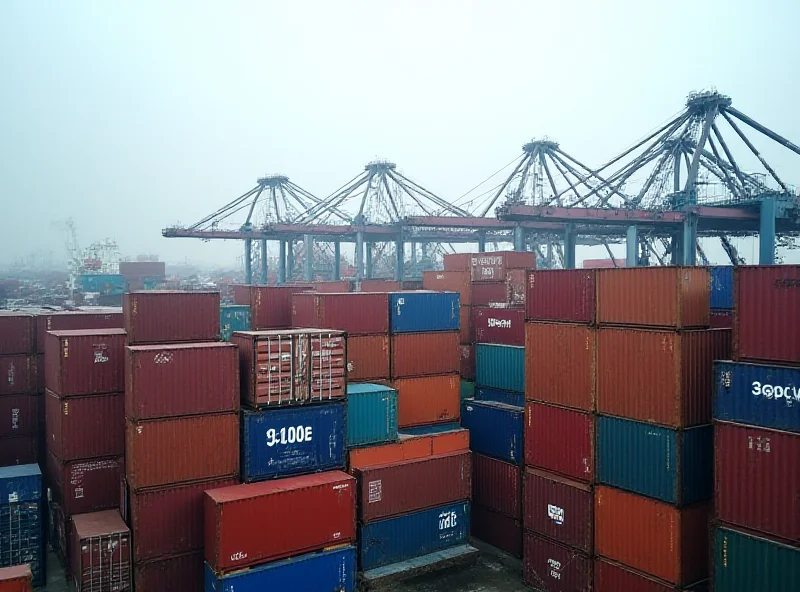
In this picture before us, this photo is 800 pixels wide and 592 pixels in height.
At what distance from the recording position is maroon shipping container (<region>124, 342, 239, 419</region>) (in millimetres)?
16391

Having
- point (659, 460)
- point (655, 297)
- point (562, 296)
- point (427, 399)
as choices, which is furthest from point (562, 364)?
point (427, 399)

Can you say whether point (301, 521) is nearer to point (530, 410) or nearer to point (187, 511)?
point (187, 511)

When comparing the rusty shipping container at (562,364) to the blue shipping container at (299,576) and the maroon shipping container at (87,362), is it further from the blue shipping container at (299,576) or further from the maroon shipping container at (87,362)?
the maroon shipping container at (87,362)

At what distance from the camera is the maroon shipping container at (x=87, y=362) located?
62.9ft

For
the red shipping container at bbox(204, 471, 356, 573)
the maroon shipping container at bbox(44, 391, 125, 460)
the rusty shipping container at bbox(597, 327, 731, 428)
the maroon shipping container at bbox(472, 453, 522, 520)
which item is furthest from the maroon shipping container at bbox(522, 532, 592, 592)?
the maroon shipping container at bbox(44, 391, 125, 460)

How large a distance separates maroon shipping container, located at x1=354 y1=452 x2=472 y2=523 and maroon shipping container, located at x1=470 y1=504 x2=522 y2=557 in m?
1.68

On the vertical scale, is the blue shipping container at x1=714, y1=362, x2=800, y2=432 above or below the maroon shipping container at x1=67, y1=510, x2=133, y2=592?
above

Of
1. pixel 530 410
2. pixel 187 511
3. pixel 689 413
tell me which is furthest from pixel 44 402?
pixel 689 413

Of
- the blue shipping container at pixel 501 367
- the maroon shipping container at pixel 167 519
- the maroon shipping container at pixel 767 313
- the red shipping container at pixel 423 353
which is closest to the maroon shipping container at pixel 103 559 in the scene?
the maroon shipping container at pixel 167 519

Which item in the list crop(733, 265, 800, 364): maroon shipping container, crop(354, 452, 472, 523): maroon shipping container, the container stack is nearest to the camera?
the container stack

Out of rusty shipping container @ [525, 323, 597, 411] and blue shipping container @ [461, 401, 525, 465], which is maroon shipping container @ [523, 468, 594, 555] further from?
rusty shipping container @ [525, 323, 597, 411]

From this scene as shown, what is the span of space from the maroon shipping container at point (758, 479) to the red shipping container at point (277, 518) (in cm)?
978

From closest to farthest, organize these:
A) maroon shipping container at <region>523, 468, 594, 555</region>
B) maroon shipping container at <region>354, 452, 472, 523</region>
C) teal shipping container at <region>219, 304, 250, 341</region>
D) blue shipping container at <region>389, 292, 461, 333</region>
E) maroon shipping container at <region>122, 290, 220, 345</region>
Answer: maroon shipping container at <region>523, 468, 594, 555</region> < maroon shipping container at <region>122, 290, 220, 345</region> < maroon shipping container at <region>354, 452, 472, 523</region> < blue shipping container at <region>389, 292, 461, 333</region> < teal shipping container at <region>219, 304, 250, 341</region>

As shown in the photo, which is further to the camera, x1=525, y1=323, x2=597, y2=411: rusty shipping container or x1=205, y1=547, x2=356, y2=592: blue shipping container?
x1=525, y1=323, x2=597, y2=411: rusty shipping container
